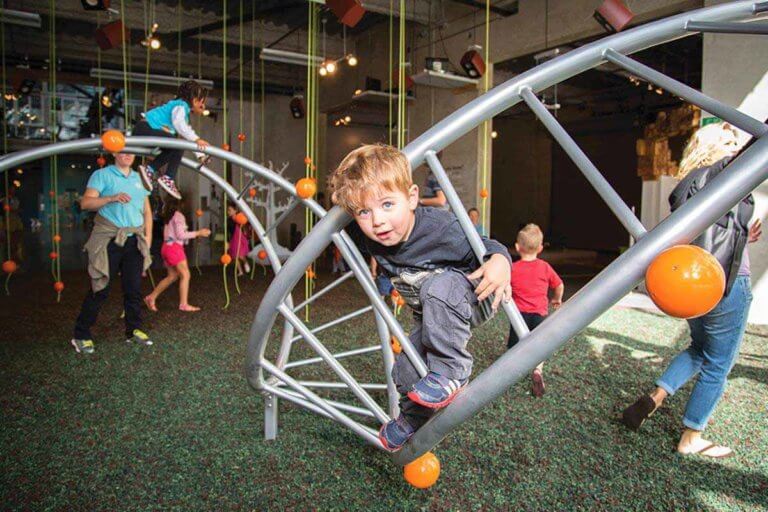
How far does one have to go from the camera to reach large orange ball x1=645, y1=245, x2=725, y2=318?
88cm

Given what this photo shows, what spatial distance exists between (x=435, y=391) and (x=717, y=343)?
162 cm

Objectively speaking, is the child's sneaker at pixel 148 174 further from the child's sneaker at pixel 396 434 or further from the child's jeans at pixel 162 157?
the child's sneaker at pixel 396 434

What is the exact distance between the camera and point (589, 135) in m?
17.5

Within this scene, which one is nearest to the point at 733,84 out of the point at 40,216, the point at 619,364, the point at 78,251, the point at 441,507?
the point at 619,364

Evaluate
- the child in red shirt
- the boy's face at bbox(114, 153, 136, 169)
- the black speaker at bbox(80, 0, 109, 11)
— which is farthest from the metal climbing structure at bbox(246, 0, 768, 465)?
the black speaker at bbox(80, 0, 109, 11)

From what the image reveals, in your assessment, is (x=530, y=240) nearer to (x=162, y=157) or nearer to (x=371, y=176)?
(x=371, y=176)

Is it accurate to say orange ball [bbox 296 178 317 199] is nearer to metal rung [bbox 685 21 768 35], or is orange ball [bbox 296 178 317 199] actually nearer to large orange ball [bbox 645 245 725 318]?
metal rung [bbox 685 21 768 35]

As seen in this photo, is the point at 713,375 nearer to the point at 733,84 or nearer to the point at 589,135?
the point at 733,84

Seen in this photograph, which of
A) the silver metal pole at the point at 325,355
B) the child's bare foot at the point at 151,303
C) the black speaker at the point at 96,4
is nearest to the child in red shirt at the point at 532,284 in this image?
the silver metal pole at the point at 325,355

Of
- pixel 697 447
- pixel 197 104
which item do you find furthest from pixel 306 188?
pixel 697 447

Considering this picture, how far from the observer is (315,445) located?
244 centimetres

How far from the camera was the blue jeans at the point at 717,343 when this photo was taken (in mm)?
2244

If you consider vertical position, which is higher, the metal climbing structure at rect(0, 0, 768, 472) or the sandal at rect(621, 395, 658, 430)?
the metal climbing structure at rect(0, 0, 768, 472)

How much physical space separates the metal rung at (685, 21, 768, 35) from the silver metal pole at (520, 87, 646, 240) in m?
0.42
